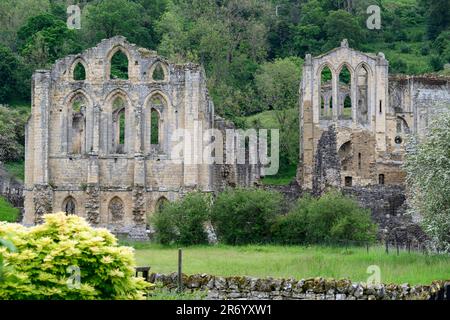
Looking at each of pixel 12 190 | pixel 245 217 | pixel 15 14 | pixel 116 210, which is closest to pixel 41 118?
pixel 116 210

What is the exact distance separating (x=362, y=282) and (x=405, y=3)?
85338 mm

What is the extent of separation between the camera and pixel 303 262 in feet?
135

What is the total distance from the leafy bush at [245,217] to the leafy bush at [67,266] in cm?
2682

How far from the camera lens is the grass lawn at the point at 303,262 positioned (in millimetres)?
37375

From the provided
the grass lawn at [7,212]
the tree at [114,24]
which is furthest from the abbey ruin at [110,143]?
the tree at [114,24]

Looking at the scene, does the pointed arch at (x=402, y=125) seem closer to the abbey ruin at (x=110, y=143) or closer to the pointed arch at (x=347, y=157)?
the pointed arch at (x=347, y=157)

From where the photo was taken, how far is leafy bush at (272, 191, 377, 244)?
167 ft

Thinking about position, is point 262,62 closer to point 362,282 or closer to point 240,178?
point 240,178

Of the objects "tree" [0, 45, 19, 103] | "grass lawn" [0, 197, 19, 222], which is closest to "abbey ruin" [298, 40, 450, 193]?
"grass lawn" [0, 197, 19, 222]

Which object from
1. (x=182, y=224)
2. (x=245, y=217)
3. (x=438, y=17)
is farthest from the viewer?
(x=438, y=17)

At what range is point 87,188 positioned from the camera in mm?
61281

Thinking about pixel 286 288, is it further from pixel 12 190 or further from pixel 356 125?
pixel 356 125

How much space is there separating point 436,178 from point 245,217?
41.5 feet
